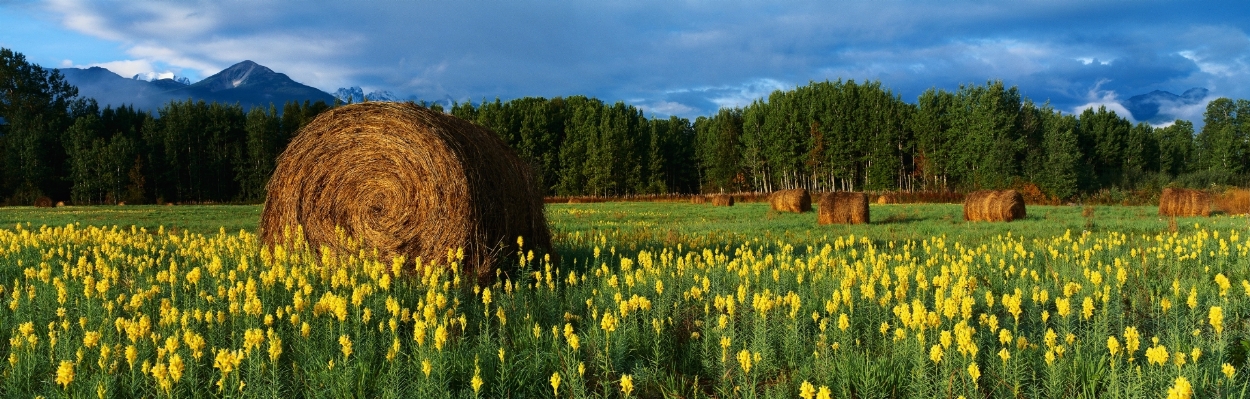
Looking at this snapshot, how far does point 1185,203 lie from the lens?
81.4 feet

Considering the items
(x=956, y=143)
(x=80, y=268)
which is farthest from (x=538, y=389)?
(x=956, y=143)

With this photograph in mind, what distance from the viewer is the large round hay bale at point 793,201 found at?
3089 centimetres

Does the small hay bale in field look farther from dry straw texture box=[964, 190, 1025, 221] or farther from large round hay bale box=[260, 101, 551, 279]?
large round hay bale box=[260, 101, 551, 279]

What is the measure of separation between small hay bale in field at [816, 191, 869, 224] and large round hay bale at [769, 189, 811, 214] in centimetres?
835

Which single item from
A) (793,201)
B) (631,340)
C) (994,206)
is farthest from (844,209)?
(631,340)

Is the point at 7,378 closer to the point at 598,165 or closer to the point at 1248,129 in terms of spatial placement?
the point at 598,165

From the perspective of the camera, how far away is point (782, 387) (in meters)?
4.13

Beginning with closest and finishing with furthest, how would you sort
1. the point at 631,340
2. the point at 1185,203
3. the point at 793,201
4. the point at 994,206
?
the point at 631,340 < the point at 994,206 < the point at 1185,203 < the point at 793,201

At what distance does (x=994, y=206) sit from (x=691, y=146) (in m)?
61.1

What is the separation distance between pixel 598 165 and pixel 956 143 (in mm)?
33230

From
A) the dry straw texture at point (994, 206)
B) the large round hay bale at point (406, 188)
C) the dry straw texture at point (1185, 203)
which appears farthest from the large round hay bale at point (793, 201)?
the large round hay bale at point (406, 188)

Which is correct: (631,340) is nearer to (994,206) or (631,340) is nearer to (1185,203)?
(994,206)

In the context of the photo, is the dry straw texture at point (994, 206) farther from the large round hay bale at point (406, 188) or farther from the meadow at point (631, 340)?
the large round hay bale at point (406, 188)

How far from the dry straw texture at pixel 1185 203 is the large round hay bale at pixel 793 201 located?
42.0ft
